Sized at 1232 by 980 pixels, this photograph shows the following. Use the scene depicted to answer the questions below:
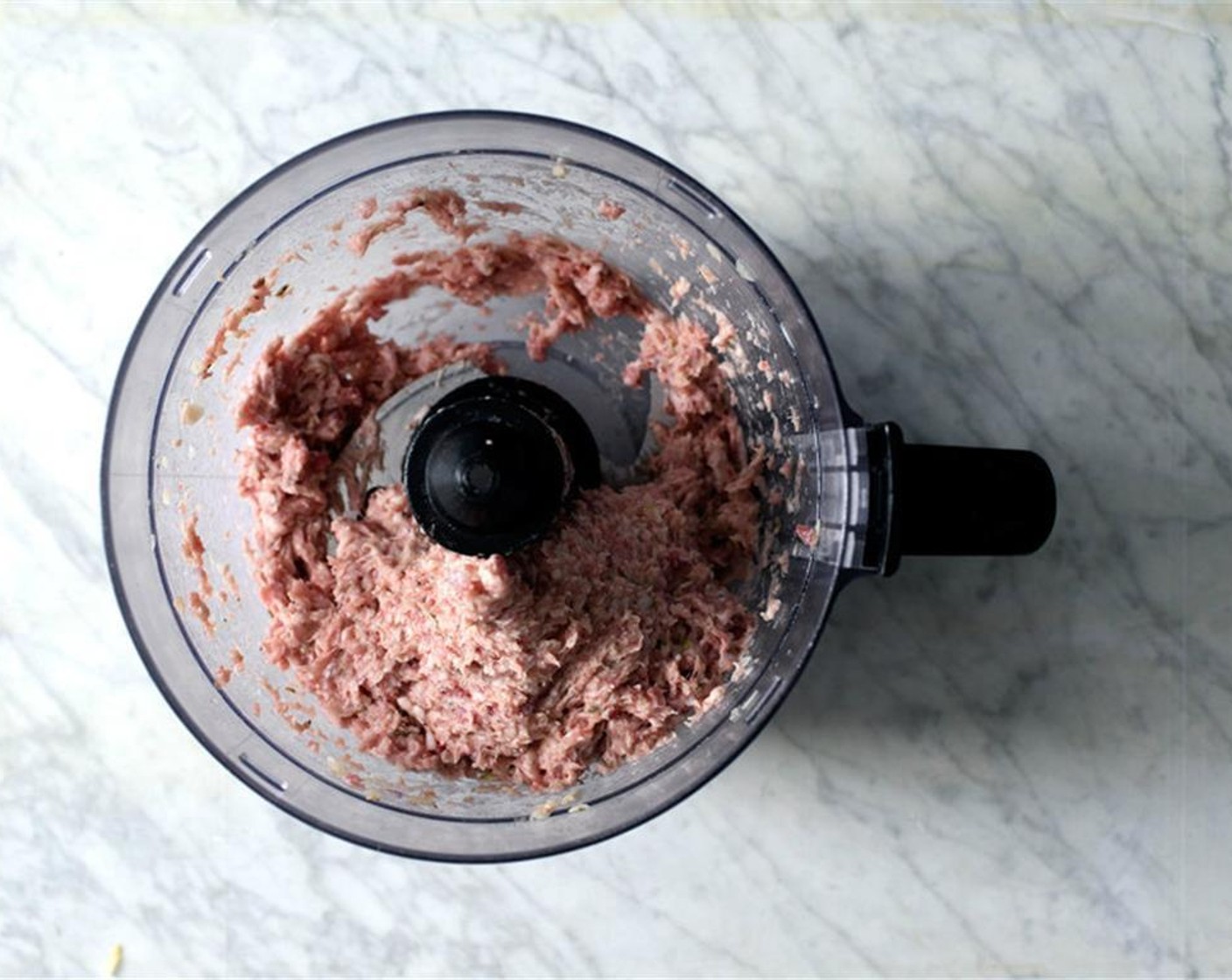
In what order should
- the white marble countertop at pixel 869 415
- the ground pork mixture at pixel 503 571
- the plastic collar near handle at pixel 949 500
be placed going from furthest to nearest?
the white marble countertop at pixel 869 415
the ground pork mixture at pixel 503 571
the plastic collar near handle at pixel 949 500

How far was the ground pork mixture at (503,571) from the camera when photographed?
905mm

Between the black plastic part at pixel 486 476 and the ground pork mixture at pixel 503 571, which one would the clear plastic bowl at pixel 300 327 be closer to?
the ground pork mixture at pixel 503 571

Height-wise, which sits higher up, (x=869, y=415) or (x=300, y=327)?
(x=869, y=415)

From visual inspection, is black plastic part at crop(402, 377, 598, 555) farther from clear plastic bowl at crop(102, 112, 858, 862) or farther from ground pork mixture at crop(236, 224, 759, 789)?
clear plastic bowl at crop(102, 112, 858, 862)

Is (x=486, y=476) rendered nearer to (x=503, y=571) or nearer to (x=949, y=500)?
(x=503, y=571)

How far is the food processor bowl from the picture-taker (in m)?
0.85

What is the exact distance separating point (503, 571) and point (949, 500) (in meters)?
0.30

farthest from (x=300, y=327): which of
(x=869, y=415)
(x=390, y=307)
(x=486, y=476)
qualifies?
(x=869, y=415)

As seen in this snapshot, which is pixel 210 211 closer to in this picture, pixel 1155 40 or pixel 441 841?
pixel 441 841

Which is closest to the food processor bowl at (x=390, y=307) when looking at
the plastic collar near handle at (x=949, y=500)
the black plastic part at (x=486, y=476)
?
the plastic collar near handle at (x=949, y=500)

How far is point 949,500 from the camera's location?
833 mm

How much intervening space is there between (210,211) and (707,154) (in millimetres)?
411

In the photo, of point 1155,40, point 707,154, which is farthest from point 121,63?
point 1155,40

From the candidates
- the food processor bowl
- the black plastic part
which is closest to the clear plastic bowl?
the food processor bowl
